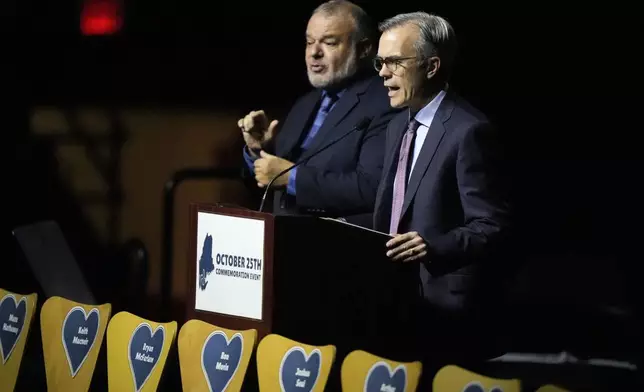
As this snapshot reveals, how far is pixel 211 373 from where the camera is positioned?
2.78 meters

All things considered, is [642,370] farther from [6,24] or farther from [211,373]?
[6,24]

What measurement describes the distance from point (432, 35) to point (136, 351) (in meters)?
1.24

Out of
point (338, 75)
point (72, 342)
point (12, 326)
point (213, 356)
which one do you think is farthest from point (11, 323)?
point (338, 75)

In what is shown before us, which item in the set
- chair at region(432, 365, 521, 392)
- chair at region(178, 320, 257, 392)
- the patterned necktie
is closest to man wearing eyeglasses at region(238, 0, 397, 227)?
the patterned necktie

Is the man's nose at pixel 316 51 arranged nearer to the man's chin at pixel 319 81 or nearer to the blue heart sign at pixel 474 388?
the man's chin at pixel 319 81

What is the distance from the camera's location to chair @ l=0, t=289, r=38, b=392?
10.4 ft

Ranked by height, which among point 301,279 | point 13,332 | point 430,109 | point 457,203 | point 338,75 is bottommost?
point 13,332

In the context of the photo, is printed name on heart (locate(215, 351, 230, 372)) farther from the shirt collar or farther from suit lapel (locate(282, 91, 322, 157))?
the shirt collar

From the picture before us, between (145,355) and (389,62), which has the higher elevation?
(389,62)

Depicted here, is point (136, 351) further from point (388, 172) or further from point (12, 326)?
point (388, 172)

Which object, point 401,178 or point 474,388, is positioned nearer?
point 474,388

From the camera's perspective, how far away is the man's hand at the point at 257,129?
3029 millimetres

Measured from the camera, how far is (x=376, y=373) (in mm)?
2539

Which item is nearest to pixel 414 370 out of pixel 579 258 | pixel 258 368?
pixel 258 368
